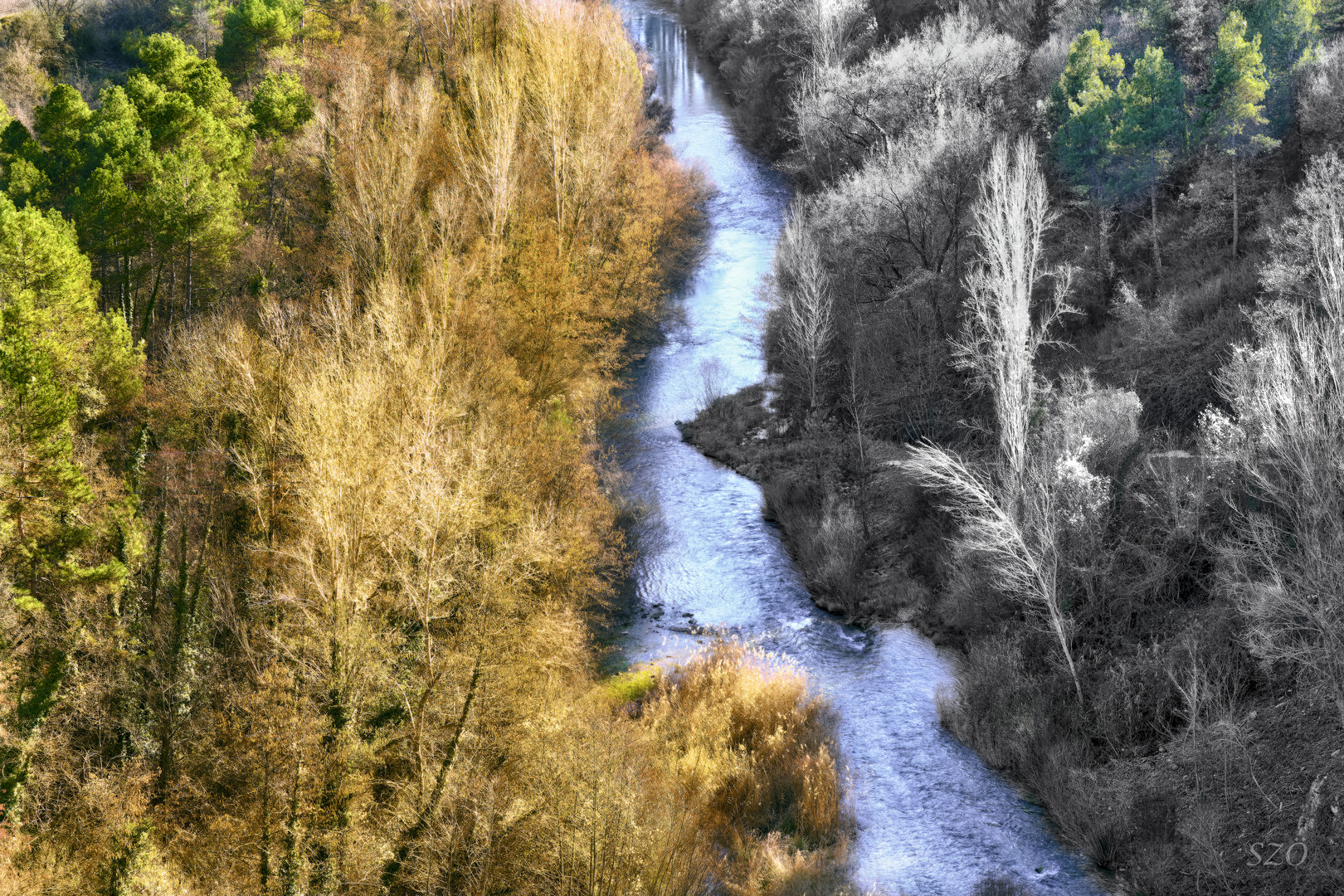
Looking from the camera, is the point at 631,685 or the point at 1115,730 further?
the point at 631,685

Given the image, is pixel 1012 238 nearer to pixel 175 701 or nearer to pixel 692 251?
pixel 175 701

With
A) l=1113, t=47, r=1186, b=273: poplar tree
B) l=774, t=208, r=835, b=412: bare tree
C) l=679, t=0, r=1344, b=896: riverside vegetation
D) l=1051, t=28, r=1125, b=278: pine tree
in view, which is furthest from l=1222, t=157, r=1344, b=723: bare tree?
l=774, t=208, r=835, b=412: bare tree

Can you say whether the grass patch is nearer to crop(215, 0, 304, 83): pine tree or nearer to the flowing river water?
the flowing river water

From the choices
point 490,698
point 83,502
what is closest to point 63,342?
point 83,502

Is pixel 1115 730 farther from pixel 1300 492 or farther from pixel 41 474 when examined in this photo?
pixel 41 474

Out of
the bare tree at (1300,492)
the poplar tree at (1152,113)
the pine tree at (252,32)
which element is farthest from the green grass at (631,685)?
the pine tree at (252,32)

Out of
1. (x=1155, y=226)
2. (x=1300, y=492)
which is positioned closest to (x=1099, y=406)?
(x=1300, y=492)
